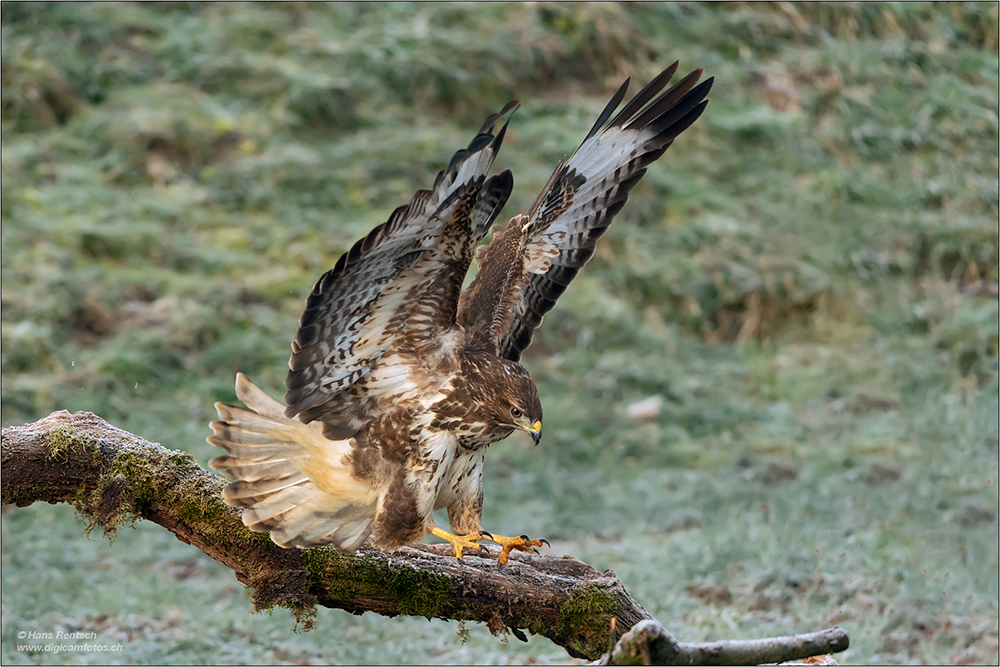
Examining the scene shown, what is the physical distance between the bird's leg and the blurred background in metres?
1.67

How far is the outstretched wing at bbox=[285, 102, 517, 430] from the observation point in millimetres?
3221

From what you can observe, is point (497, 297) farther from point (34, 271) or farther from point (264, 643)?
point (34, 271)

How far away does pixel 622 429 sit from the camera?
8.02 m

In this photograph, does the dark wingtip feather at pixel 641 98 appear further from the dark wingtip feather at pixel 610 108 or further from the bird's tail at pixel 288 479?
the bird's tail at pixel 288 479

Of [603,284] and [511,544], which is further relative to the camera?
[603,284]

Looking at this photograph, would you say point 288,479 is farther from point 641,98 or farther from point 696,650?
point 641,98

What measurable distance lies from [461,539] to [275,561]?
2.38ft

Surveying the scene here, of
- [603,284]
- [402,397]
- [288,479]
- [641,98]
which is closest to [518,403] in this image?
[402,397]

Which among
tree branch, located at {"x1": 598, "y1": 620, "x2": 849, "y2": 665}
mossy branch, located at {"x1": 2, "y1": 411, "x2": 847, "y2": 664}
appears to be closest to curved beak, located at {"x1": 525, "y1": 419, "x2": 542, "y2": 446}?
mossy branch, located at {"x1": 2, "y1": 411, "x2": 847, "y2": 664}

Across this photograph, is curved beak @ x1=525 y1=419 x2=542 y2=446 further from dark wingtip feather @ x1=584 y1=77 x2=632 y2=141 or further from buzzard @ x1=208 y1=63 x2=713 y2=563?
dark wingtip feather @ x1=584 y1=77 x2=632 y2=141

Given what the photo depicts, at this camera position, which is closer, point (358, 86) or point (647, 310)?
point (647, 310)

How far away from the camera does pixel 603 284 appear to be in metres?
9.43

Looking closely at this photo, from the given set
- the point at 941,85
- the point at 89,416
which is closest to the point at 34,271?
the point at 89,416

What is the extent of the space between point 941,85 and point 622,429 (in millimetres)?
6254
